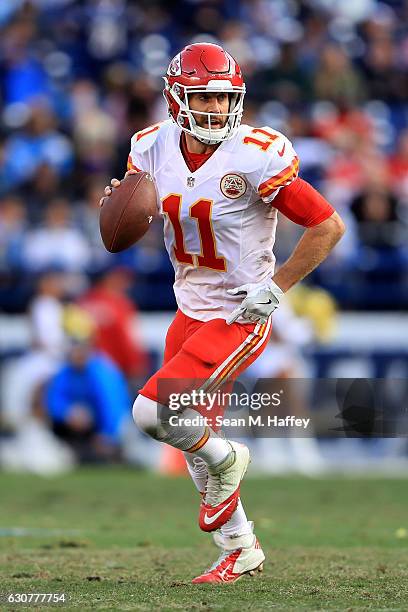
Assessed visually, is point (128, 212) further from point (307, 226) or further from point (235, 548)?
point (235, 548)

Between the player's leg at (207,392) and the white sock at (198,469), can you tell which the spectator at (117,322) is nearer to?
the white sock at (198,469)

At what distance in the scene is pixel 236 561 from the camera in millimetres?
5316

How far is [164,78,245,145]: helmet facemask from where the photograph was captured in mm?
5148

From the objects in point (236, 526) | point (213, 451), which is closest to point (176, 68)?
point (213, 451)

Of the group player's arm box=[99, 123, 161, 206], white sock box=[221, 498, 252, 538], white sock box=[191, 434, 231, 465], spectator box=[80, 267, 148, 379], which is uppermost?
player's arm box=[99, 123, 161, 206]

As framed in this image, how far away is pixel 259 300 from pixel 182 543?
2.35 m

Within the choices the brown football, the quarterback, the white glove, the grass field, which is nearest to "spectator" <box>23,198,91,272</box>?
the grass field

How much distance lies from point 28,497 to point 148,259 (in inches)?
138

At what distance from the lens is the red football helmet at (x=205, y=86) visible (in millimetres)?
5160

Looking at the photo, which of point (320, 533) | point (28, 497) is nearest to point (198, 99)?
point (320, 533)

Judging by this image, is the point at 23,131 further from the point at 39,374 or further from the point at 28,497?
the point at 28,497

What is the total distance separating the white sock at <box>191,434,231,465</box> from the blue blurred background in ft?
21.9

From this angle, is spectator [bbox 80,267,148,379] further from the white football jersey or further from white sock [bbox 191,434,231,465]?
white sock [bbox 191,434,231,465]

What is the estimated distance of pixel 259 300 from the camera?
199 inches
